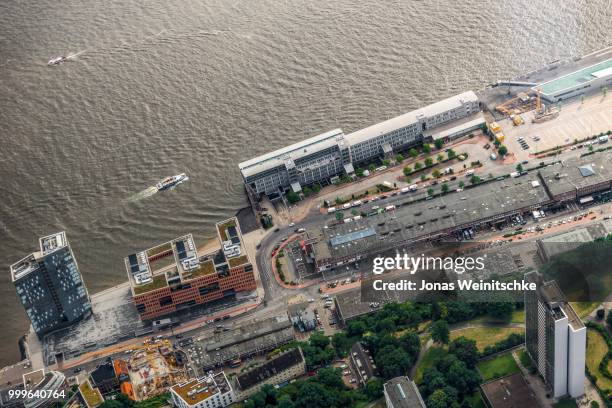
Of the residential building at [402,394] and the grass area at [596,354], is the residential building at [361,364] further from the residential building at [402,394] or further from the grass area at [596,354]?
the grass area at [596,354]

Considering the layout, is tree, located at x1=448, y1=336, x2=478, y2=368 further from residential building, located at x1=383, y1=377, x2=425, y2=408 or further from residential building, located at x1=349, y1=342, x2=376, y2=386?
residential building, located at x1=349, y1=342, x2=376, y2=386

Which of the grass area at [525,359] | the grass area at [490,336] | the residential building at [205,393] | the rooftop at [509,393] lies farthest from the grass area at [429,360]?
the residential building at [205,393]

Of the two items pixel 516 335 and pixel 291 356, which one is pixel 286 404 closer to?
pixel 291 356

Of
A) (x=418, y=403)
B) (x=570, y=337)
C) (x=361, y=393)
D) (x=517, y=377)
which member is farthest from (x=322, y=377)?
(x=570, y=337)

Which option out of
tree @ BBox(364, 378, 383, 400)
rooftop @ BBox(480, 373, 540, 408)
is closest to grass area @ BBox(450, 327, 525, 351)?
rooftop @ BBox(480, 373, 540, 408)

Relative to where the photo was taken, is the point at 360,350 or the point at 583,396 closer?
the point at 583,396

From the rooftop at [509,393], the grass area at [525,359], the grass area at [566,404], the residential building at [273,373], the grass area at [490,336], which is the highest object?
the residential building at [273,373]

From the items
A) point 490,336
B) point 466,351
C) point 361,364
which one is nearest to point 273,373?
point 361,364

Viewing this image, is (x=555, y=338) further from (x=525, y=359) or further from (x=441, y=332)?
(x=441, y=332)
